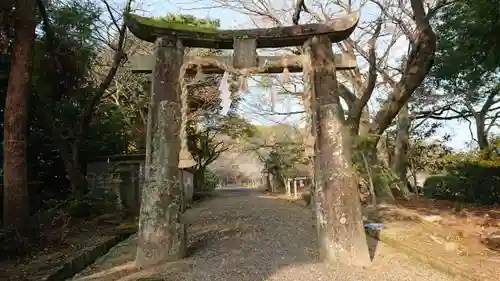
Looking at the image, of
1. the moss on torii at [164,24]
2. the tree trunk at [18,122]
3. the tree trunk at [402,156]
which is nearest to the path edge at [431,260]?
the moss on torii at [164,24]

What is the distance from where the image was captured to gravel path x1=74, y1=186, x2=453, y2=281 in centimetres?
480

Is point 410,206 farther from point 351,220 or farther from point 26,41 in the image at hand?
point 26,41

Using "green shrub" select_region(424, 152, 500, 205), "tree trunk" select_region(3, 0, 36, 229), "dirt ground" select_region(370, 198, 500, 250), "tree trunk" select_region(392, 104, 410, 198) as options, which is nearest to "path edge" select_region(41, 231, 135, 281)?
"tree trunk" select_region(3, 0, 36, 229)

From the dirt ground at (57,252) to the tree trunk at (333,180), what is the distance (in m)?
3.78

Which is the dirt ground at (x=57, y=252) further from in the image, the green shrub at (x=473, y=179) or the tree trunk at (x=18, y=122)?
the green shrub at (x=473, y=179)

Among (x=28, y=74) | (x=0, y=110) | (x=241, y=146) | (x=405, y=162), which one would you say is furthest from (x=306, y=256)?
(x=241, y=146)

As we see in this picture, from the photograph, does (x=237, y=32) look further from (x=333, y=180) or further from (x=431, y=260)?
(x=431, y=260)

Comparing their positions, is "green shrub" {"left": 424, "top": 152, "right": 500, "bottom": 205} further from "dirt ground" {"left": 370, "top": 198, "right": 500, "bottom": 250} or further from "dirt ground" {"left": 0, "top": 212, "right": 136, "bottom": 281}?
"dirt ground" {"left": 0, "top": 212, "right": 136, "bottom": 281}

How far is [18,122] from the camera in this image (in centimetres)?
707

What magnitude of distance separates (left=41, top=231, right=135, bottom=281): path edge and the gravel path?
0.63ft

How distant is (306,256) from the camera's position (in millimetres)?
5695

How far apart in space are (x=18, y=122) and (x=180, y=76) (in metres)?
3.44

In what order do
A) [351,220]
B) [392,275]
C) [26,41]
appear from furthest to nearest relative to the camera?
[26,41], [351,220], [392,275]

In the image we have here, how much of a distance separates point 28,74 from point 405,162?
37.6 feet
